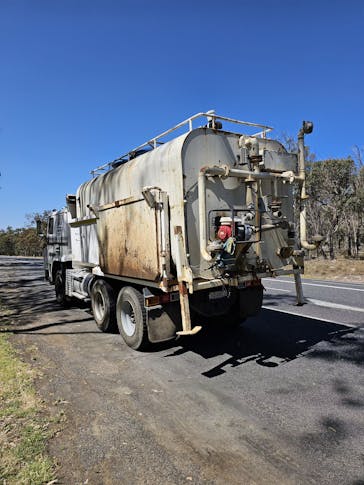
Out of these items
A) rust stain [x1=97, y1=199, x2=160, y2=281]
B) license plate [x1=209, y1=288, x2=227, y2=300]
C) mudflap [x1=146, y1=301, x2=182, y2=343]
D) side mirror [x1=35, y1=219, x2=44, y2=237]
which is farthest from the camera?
side mirror [x1=35, y1=219, x2=44, y2=237]

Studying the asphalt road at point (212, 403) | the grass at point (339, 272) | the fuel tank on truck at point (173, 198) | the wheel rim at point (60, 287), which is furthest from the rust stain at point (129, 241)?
the grass at point (339, 272)

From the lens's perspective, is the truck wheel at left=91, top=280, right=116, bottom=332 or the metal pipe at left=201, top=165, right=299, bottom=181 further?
the truck wheel at left=91, top=280, right=116, bottom=332

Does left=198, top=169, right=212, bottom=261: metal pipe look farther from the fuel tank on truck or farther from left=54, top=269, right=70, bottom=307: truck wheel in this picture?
left=54, top=269, right=70, bottom=307: truck wheel

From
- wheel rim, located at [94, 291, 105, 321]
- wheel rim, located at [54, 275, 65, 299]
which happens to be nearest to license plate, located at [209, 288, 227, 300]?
wheel rim, located at [94, 291, 105, 321]

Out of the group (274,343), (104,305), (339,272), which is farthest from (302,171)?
(339,272)

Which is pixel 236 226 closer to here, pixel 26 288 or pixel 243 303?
pixel 243 303

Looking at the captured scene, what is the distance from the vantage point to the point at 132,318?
5.86 m

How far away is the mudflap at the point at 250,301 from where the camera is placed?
243 inches

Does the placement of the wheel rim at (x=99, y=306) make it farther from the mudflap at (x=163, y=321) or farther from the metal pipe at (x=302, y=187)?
the metal pipe at (x=302, y=187)

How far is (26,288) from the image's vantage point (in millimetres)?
13930

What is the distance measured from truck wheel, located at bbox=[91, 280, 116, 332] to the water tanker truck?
0.03 meters

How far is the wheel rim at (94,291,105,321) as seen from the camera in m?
6.93

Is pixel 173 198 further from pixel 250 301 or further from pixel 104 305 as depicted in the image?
pixel 104 305

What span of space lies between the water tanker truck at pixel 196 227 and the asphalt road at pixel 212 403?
2.06 feet
